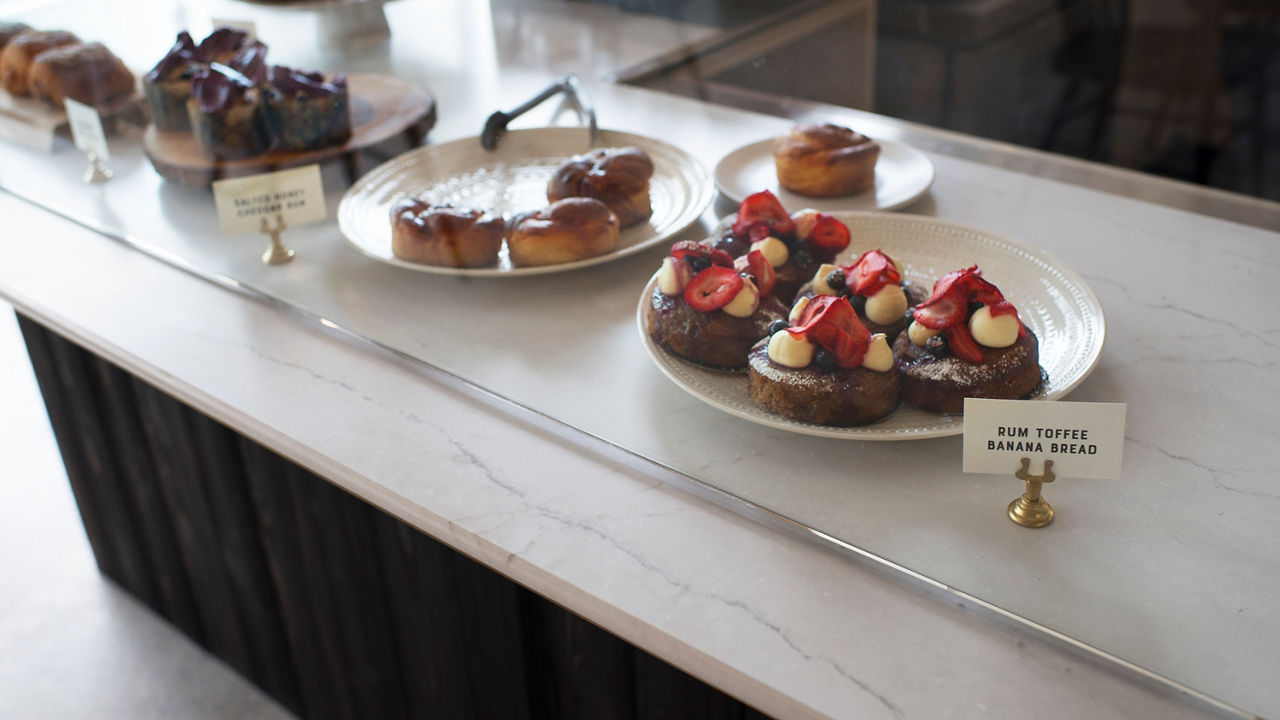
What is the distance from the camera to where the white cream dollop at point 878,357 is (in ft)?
2.38

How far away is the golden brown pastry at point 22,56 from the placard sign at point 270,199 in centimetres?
54

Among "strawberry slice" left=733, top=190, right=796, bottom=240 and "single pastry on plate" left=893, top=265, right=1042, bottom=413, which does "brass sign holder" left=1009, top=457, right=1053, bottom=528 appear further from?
"strawberry slice" left=733, top=190, right=796, bottom=240

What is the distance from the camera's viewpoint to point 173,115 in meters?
1.29

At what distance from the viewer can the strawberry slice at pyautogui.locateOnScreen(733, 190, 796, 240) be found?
2.93ft

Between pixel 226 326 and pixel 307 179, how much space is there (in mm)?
195

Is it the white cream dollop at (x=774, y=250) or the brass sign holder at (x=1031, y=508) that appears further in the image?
the white cream dollop at (x=774, y=250)

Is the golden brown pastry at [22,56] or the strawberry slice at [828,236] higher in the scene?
the golden brown pastry at [22,56]

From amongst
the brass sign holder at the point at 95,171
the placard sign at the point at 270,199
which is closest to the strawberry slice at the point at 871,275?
the placard sign at the point at 270,199

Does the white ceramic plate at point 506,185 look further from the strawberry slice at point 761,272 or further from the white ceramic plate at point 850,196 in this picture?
the strawberry slice at point 761,272

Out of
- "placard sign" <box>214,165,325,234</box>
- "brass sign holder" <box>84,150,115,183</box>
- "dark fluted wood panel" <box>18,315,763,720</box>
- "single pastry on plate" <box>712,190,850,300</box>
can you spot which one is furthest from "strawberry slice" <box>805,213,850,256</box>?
"brass sign holder" <box>84,150,115,183</box>

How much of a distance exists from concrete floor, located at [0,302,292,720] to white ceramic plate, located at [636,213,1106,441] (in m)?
0.92

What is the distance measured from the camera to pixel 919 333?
0.74m

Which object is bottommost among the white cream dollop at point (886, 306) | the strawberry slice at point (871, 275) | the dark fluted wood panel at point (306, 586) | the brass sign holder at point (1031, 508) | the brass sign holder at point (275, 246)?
the dark fluted wood panel at point (306, 586)

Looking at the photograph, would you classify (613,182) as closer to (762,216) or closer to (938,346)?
(762,216)
